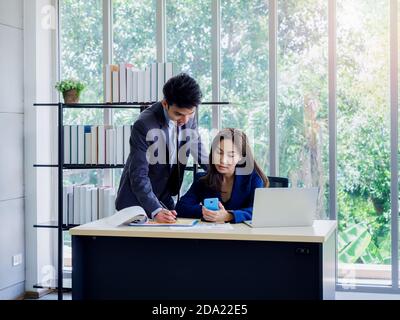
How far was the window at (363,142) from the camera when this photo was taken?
4387 millimetres

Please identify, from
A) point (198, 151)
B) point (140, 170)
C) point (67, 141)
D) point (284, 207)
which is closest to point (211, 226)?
point (284, 207)

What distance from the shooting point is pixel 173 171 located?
3.64 metres

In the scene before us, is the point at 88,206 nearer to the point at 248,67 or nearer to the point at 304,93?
the point at 248,67

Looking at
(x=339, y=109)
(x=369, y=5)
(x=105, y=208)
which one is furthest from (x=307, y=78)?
(x=105, y=208)

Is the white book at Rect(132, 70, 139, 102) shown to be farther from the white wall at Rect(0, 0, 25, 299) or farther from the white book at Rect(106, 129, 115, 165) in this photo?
the white wall at Rect(0, 0, 25, 299)

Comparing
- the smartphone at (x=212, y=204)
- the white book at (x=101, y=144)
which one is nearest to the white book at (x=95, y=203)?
the white book at (x=101, y=144)

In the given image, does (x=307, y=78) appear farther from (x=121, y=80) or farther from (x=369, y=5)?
(x=121, y=80)

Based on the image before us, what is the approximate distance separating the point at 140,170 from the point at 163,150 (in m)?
0.27

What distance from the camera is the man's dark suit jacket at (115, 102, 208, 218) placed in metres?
3.30

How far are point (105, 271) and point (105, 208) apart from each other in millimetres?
1615

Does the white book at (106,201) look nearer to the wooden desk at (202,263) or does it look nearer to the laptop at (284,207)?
the wooden desk at (202,263)

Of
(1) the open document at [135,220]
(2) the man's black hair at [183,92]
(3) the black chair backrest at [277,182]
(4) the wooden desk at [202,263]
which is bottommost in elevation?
(4) the wooden desk at [202,263]

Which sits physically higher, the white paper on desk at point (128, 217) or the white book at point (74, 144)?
the white book at point (74, 144)

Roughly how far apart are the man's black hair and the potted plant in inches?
57.2
